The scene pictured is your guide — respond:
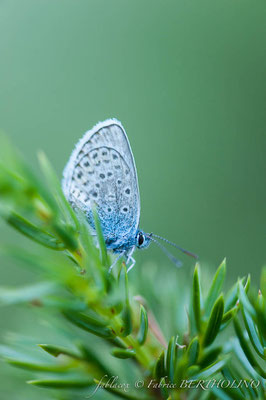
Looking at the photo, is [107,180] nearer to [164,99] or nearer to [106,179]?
[106,179]

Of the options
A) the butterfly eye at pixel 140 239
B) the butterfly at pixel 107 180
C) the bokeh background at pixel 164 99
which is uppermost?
the bokeh background at pixel 164 99

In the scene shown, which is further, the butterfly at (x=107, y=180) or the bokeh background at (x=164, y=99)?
the bokeh background at (x=164, y=99)

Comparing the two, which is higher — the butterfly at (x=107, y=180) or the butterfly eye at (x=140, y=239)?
the butterfly at (x=107, y=180)

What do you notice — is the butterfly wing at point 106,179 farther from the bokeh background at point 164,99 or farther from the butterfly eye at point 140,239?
the bokeh background at point 164,99

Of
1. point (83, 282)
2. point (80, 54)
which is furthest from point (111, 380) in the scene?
point (80, 54)

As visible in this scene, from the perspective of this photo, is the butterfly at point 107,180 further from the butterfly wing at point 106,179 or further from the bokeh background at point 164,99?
the bokeh background at point 164,99

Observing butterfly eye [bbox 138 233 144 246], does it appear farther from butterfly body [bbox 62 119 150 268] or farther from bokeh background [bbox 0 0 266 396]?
bokeh background [bbox 0 0 266 396]

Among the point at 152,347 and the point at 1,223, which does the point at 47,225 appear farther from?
the point at 152,347

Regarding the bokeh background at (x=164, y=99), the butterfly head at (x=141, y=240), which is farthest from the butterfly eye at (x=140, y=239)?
the bokeh background at (x=164, y=99)
